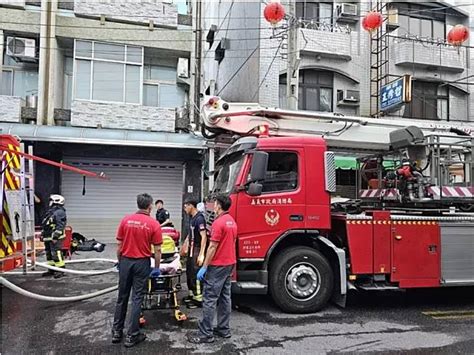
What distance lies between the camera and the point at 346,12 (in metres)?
15.3

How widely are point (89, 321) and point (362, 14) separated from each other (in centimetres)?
1453

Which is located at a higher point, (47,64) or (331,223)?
(47,64)

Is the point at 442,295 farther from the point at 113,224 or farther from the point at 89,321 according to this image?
the point at 113,224

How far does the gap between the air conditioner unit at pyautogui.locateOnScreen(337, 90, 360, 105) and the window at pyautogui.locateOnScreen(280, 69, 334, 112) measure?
1.15 feet

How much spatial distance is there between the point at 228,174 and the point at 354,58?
10.8m

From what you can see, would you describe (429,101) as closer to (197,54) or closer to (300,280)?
(197,54)

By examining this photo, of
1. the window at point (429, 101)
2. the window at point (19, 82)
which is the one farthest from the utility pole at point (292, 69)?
the window at point (19, 82)

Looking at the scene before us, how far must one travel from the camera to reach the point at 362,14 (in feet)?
51.5

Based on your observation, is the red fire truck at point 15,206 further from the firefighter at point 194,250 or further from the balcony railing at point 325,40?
the balcony railing at point 325,40

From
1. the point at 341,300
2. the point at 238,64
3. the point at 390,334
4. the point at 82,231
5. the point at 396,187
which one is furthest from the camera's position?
the point at 238,64

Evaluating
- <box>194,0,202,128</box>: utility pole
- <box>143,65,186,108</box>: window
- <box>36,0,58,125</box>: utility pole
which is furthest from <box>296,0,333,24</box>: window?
<box>36,0,58,125</box>: utility pole

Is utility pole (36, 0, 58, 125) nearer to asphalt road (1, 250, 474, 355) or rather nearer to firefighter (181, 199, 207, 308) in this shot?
asphalt road (1, 250, 474, 355)

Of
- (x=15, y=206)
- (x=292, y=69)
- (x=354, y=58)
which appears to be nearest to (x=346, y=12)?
(x=354, y=58)

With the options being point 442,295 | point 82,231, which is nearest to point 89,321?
point 442,295
